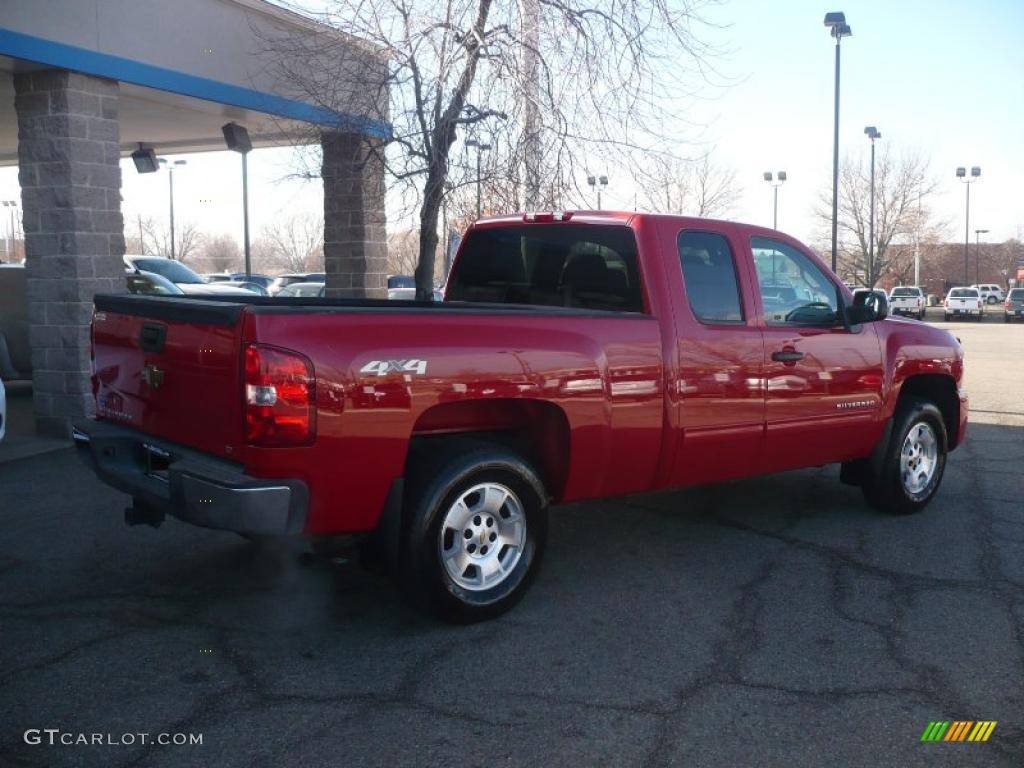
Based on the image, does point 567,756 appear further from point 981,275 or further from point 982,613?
point 981,275

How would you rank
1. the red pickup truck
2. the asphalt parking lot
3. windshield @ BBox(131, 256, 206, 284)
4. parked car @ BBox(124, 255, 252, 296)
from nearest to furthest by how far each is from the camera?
the asphalt parking lot < the red pickup truck < parked car @ BBox(124, 255, 252, 296) < windshield @ BBox(131, 256, 206, 284)

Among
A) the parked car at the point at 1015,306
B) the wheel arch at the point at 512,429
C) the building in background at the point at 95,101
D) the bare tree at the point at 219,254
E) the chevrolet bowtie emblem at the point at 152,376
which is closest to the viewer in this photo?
the chevrolet bowtie emblem at the point at 152,376

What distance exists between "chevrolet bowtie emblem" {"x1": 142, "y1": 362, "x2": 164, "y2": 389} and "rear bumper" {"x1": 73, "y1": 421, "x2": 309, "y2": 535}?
0.86 ft

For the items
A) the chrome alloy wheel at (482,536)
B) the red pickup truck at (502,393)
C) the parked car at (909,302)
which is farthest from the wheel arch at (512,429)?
the parked car at (909,302)

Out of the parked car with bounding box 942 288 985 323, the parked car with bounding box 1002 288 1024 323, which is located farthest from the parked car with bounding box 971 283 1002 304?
the parked car with bounding box 942 288 985 323

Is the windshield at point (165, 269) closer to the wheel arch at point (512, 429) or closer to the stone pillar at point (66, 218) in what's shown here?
the stone pillar at point (66, 218)

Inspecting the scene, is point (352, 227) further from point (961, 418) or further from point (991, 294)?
point (991, 294)

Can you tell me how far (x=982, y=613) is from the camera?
508 cm

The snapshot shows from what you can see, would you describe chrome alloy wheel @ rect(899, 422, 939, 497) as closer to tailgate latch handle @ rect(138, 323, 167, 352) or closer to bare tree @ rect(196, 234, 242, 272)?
tailgate latch handle @ rect(138, 323, 167, 352)

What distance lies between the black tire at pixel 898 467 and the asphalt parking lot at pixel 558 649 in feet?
0.56

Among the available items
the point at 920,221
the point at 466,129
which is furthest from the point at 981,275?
the point at 466,129

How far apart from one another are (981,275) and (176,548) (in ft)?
361

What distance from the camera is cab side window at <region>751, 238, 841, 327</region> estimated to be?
614cm

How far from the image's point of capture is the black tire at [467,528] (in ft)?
14.8
